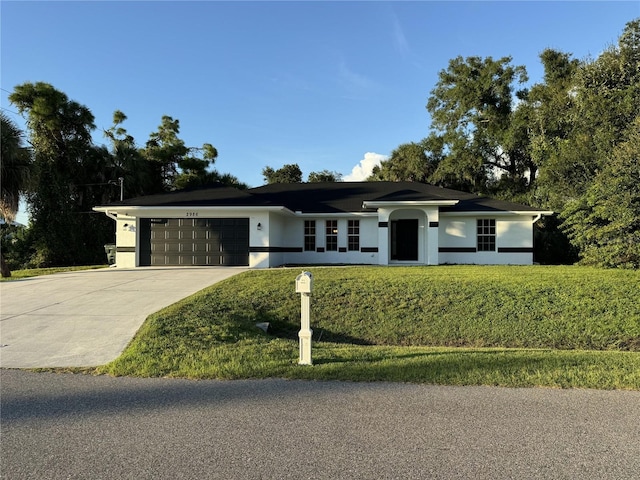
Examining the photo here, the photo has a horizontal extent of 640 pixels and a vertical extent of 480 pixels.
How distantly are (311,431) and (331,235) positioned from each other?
1816cm

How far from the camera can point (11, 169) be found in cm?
1800

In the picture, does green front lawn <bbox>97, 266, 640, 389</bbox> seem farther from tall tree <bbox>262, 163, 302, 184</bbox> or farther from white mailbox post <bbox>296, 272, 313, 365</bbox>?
tall tree <bbox>262, 163, 302, 184</bbox>

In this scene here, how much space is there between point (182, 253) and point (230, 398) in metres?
15.8

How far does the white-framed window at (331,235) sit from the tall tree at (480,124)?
1396 centimetres

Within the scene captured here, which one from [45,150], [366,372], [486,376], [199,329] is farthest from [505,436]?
[45,150]

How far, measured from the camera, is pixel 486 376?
556 cm

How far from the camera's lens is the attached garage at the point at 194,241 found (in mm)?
19531

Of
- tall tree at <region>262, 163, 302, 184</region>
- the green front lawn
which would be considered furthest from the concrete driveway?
tall tree at <region>262, 163, 302, 184</region>

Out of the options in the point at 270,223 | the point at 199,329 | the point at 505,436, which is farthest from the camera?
the point at 270,223

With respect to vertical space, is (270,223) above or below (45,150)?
below

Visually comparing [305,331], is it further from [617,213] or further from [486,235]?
[486,235]

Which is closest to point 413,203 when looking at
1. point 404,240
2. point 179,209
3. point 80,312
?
point 404,240

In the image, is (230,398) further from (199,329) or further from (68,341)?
(68,341)

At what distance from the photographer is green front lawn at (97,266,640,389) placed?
231 inches
